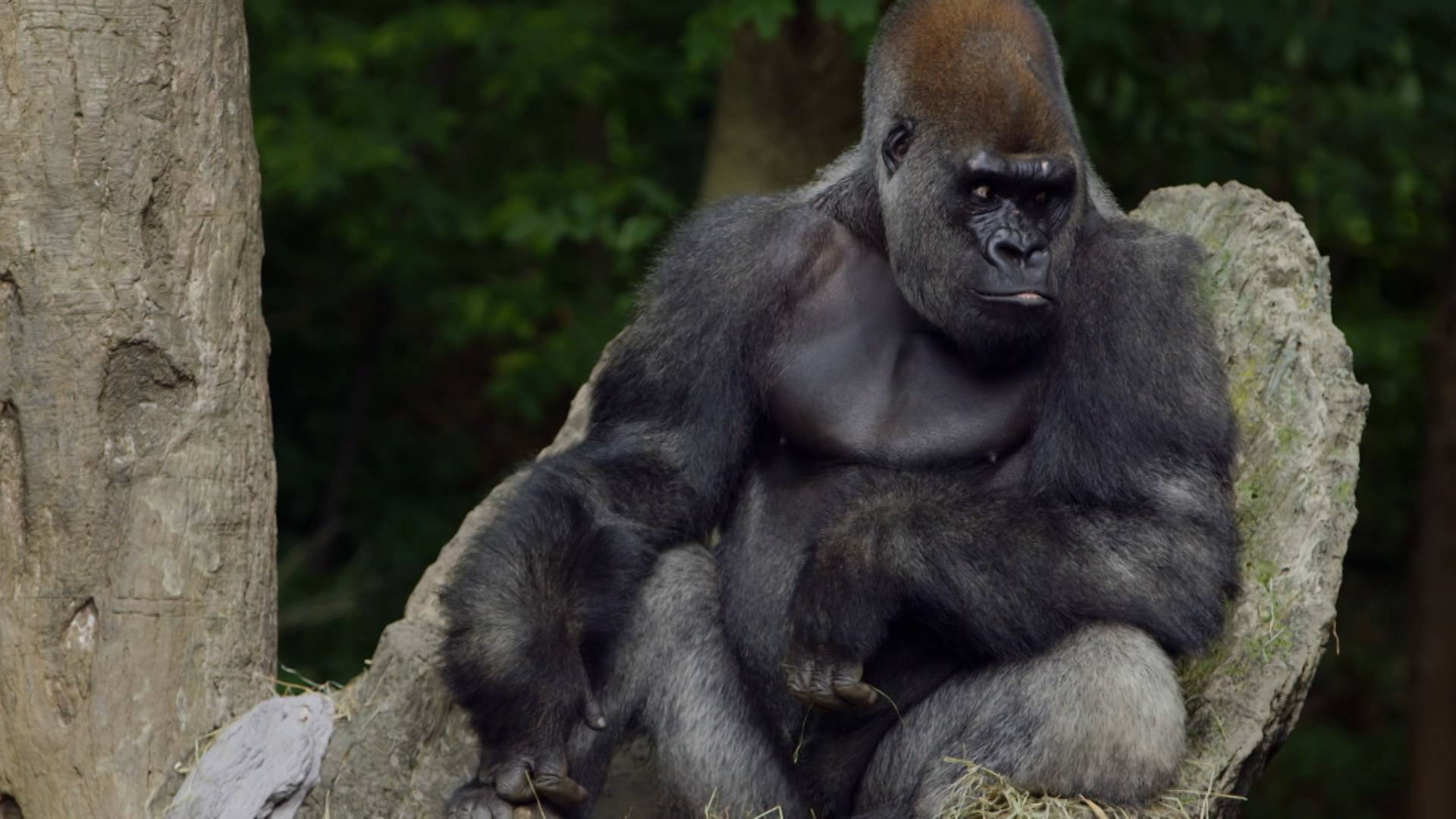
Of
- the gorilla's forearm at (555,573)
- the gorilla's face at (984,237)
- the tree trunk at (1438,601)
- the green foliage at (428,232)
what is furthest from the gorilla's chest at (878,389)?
the tree trunk at (1438,601)

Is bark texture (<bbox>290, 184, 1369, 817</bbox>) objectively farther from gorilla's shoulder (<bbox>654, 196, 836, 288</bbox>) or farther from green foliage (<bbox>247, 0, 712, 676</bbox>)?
green foliage (<bbox>247, 0, 712, 676</bbox>)

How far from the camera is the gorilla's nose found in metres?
3.32

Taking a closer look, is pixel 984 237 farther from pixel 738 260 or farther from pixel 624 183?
pixel 624 183

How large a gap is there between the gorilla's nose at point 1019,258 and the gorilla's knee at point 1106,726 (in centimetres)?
75

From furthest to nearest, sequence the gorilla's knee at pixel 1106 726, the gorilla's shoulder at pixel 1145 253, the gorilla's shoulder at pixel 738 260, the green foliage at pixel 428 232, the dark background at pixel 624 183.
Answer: the green foliage at pixel 428 232, the dark background at pixel 624 183, the gorilla's shoulder at pixel 738 260, the gorilla's shoulder at pixel 1145 253, the gorilla's knee at pixel 1106 726

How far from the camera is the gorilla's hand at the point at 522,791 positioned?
3.40m

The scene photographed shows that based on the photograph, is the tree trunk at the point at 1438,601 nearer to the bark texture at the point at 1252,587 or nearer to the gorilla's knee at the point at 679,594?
the bark texture at the point at 1252,587

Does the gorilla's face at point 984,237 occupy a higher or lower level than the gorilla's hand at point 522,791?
higher

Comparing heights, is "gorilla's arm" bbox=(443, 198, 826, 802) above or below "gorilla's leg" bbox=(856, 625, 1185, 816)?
above

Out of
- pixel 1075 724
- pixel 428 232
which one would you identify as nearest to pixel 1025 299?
pixel 1075 724

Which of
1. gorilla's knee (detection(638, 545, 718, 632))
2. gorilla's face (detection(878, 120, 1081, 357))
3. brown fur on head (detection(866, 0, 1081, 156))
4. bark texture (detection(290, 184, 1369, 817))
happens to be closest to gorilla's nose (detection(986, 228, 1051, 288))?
gorilla's face (detection(878, 120, 1081, 357))

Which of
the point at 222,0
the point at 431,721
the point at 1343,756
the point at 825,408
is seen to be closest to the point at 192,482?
the point at 431,721

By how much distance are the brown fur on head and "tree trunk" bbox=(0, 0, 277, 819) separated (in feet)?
4.88

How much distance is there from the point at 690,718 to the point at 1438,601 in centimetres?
419
